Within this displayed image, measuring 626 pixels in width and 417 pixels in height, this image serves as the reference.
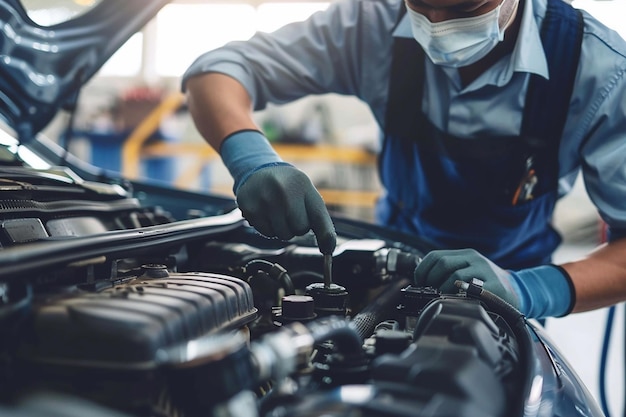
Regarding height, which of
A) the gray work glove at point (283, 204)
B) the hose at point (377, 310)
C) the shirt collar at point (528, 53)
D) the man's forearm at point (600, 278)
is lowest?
the man's forearm at point (600, 278)

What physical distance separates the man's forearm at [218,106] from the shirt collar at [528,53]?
2.10 feet

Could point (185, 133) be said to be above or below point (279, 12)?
below

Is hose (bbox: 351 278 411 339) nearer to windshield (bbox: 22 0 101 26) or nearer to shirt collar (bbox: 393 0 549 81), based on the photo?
shirt collar (bbox: 393 0 549 81)

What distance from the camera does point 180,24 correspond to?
685cm

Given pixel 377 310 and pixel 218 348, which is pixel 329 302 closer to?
pixel 377 310

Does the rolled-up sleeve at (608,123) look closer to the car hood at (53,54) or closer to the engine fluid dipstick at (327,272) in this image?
the engine fluid dipstick at (327,272)

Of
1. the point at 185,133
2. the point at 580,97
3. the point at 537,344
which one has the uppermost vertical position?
the point at 580,97

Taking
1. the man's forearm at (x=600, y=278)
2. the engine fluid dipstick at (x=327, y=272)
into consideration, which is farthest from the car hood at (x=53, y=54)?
the man's forearm at (x=600, y=278)

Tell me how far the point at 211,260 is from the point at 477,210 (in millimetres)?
748

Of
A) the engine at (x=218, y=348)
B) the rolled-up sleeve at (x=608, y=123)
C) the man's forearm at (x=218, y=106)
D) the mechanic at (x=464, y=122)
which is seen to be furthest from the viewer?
the man's forearm at (x=218, y=106)

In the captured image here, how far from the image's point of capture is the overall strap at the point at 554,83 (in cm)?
134

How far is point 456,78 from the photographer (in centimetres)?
145

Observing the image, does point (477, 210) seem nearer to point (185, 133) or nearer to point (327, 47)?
point (327, 47)

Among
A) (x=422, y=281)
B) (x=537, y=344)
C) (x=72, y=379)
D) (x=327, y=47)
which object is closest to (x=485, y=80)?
(x=327, y=47)
